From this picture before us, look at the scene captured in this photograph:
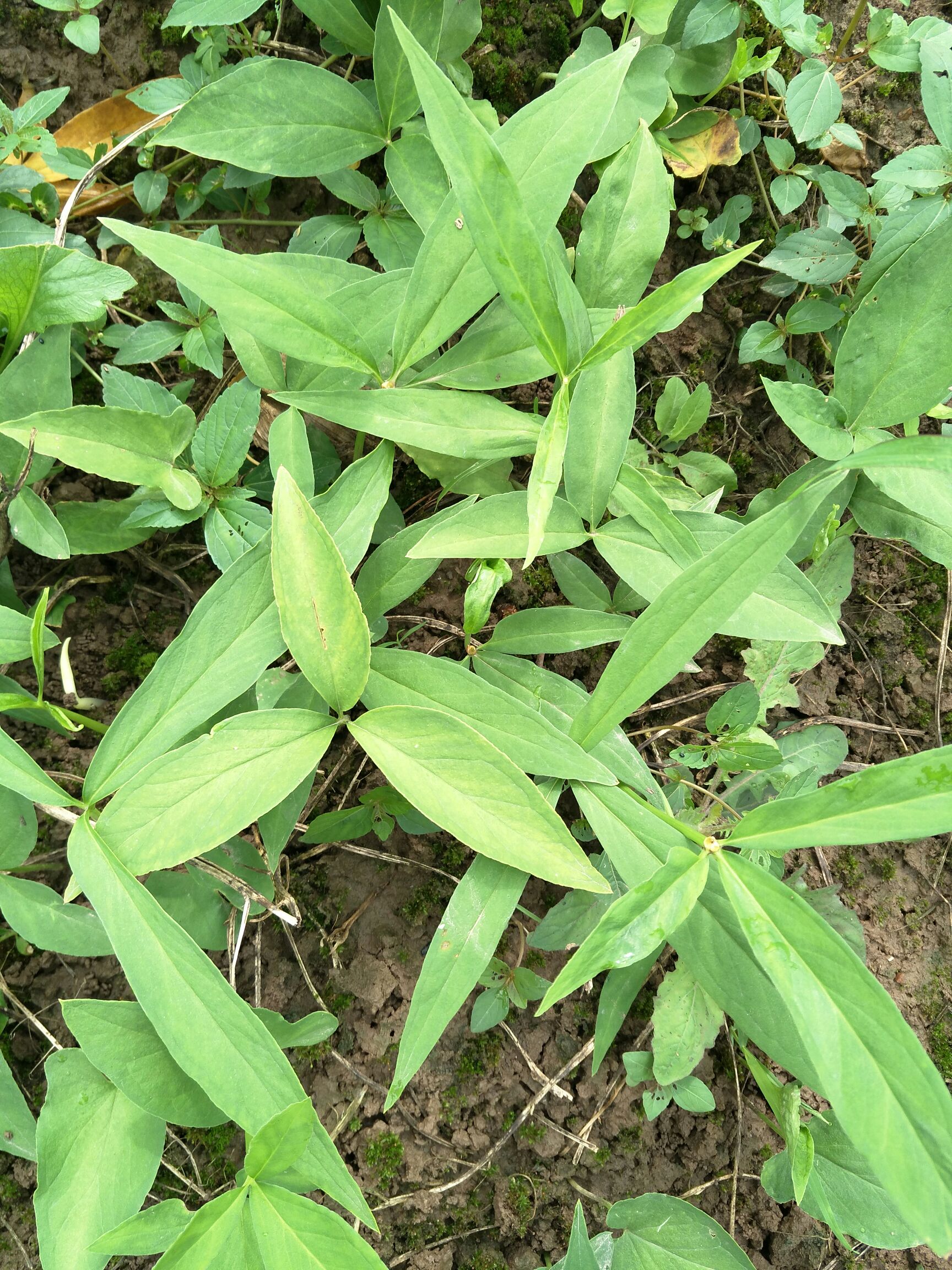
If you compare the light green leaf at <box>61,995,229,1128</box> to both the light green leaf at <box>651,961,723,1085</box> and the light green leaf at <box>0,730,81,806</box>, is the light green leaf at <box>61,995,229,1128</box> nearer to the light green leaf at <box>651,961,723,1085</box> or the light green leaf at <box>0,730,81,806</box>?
the light green leaf at <box>0,730,81,806</box>

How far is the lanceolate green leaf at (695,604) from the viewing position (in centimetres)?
104

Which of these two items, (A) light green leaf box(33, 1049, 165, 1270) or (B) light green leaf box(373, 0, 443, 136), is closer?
(A) light green leaf box(33, 1049, 165, 1270)

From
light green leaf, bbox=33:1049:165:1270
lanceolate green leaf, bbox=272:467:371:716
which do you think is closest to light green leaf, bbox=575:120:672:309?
lanceolate green leaf, bbox=272:467:371:716

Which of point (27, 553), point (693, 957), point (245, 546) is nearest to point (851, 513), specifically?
point (693, 957)

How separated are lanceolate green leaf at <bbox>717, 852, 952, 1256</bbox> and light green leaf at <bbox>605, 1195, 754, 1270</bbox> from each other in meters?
0.73

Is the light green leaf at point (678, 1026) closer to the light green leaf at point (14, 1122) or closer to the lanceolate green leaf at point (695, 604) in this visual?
the lanceolate green leaf at point (695, 604)

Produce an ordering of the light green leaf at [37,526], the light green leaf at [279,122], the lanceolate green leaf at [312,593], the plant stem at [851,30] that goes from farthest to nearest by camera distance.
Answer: the plant stem at [851,30], the light green leaf at [37,526], the light green leaf at [279,122], the lanceolate green leaf at [312,593]

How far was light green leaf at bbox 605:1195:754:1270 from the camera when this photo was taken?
1426 millimetres

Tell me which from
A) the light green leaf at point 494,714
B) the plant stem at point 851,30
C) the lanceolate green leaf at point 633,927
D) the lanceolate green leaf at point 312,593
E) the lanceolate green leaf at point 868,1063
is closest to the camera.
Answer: the lanceolate green leaf at point 868,1063

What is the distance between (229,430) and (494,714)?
2.22ft

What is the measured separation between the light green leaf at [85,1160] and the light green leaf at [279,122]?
1.52 metres

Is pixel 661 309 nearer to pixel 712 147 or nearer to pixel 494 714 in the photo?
pixel 494 714

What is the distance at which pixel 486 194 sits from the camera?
38.9 inches

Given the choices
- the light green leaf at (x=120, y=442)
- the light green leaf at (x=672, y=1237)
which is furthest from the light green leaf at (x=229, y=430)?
the light green leaf at (x=672, y=1237)
